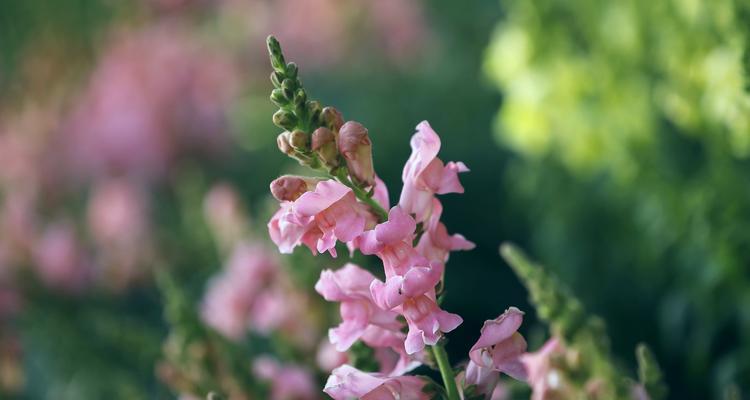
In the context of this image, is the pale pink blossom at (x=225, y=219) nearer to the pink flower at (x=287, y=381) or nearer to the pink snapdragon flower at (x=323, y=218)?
the pink flower at (x=287, y=381)

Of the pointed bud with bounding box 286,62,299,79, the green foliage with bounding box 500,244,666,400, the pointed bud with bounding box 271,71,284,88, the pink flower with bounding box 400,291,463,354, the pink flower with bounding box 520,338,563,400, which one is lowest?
the pink flower with bounding box 520,338,563,400

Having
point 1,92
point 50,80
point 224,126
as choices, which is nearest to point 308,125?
point 224,126

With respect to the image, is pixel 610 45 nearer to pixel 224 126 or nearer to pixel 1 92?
pixel 224 126

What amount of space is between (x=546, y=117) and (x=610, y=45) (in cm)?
10

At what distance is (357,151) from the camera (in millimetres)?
365

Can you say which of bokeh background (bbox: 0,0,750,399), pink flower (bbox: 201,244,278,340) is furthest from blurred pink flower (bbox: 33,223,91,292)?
pink flower (bbox: 201,244,278,340)

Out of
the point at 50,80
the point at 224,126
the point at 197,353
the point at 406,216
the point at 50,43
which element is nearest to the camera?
the point at 406,216

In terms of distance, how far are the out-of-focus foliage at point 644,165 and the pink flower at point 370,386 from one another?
0.34 metres

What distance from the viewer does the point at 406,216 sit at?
0.35 meters

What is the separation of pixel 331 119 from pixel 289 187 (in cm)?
3

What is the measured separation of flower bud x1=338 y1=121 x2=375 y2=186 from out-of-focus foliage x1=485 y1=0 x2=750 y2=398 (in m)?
0.31

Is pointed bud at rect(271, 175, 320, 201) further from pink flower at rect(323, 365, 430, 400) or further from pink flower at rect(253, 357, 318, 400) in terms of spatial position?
pink flower at rect(253, 357, 318, 400)

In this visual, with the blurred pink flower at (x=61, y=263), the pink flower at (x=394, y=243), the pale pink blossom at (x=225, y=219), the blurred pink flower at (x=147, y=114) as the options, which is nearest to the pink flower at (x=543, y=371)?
the pink flower at (x=394, y=243)

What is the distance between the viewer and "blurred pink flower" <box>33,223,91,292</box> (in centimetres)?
96
